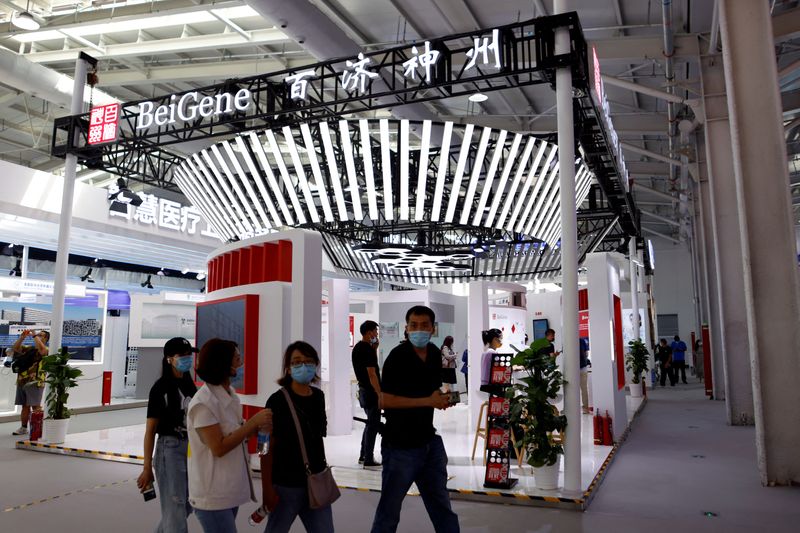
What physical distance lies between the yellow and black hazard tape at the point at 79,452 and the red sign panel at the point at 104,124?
458 cm

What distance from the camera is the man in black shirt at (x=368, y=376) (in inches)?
251

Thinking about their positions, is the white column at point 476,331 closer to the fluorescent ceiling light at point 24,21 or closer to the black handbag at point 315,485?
the fluorescent ceiling light at point 24,21

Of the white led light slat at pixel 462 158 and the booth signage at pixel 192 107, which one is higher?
the booth signage at pixel 192 107

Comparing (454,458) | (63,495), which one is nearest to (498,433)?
(454,458)

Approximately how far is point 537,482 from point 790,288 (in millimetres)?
3191

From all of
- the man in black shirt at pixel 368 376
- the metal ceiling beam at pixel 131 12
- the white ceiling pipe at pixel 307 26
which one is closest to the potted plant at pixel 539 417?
the man in black shirt at pixel 368 376

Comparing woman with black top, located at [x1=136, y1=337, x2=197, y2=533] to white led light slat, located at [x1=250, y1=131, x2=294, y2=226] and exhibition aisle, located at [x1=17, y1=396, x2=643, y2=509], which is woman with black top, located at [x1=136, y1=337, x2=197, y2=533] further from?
white led light slat, located at [x1=250, y1=131, x2=294, y2=226]

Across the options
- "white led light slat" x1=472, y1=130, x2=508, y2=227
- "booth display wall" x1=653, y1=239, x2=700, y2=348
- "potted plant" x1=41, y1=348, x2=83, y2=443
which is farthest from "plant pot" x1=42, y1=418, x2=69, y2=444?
"booth display wall" x1=653, y1=239, x2=700, y2=348

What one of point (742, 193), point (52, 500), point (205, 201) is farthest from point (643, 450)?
point (205, 201)

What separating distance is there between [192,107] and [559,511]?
7.47 metres

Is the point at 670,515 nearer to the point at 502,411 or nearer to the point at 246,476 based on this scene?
the point at 502,411

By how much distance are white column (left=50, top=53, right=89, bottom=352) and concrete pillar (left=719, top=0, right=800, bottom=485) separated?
8.99 m

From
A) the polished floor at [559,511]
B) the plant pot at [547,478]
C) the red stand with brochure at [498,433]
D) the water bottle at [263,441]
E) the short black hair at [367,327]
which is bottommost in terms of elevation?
the polished floor at [559,511]

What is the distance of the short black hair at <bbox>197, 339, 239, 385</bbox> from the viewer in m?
2.90
